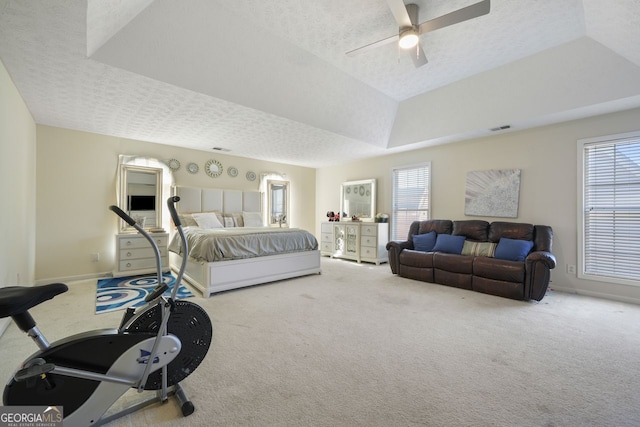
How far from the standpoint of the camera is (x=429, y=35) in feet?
10.4

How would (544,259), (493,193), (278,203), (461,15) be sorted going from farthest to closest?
(278,203) → (493,193) → (544,259) → (461,15)

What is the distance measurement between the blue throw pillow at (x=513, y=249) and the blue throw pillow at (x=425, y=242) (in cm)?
102

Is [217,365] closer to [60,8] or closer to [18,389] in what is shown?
[18,389]

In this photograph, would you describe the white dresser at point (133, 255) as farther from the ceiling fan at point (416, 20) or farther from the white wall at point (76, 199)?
the ceiling fan at point (416, 20)

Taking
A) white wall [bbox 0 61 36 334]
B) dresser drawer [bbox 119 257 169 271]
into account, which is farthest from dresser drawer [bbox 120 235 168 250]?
white wall [bbox 0 61 36 334]

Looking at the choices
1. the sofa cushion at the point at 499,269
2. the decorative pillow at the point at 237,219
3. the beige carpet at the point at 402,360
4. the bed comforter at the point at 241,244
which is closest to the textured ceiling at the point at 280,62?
the bed comforter at the point at 241,244

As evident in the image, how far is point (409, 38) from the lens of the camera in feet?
8.60

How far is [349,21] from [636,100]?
356cm

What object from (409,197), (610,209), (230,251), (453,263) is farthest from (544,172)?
(230,251)

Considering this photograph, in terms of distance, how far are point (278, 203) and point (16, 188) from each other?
183 inches

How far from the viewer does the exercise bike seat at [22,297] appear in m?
1.07

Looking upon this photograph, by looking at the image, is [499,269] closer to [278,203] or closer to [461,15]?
[461,15]

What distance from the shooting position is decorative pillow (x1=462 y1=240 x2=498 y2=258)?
13.8 ft

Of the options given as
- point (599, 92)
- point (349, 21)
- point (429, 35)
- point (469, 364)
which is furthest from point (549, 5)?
point (469, 364)
